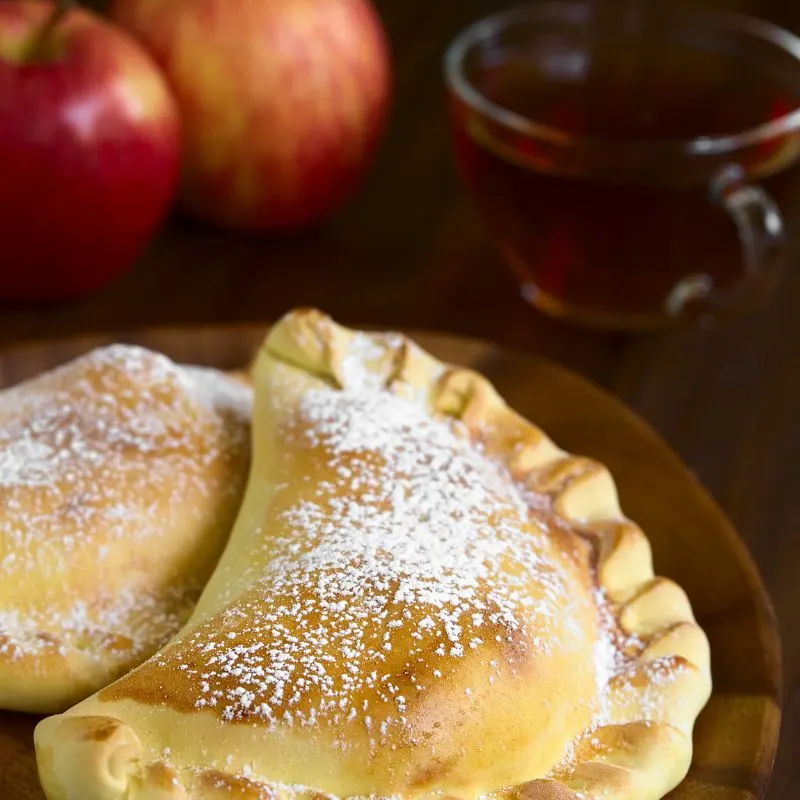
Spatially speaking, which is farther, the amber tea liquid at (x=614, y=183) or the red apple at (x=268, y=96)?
the red apple at (x=268, y=96)

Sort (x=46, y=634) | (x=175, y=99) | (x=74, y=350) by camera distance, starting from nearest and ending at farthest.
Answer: (x=46, y=634) → (x=74, y=350) → (x=175, y=99)

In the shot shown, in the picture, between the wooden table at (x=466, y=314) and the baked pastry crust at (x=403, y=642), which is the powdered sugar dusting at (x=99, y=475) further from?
the wooden table at (x=466, y=314)

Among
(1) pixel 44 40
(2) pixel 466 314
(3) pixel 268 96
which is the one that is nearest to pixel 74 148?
(1) pixel 44 40

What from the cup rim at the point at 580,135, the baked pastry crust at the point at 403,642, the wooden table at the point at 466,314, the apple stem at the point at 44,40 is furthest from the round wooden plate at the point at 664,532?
the apple stem at the point at 44,40

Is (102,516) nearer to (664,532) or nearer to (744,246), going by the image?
(664,532)

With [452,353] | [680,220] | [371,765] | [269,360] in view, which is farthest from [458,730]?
[680,220]

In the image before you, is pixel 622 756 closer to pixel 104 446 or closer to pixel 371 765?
pixel 371 765
